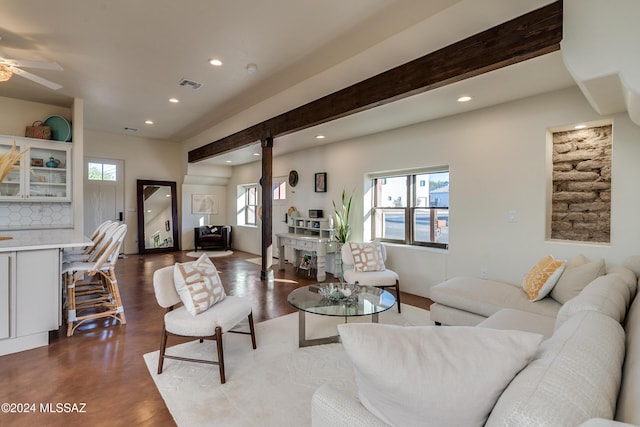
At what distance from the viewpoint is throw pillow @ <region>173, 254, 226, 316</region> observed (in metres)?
2.37

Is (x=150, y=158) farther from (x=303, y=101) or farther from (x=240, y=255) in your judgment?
(x=303, y=101)

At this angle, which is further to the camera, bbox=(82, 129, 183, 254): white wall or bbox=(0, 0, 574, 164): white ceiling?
bbox=(82, 129, 183, 254): white wall

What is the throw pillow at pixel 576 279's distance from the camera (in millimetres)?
2443

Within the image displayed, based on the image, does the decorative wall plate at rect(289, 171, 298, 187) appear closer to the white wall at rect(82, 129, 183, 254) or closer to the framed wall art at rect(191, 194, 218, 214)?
the framed wall art at rect(191, 194, 218, 214)

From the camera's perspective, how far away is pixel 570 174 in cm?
347

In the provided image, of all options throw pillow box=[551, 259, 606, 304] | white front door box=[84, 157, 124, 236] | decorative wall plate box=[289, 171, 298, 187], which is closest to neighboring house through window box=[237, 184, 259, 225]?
decorative wall plate box=[289, 171, 298, 187]

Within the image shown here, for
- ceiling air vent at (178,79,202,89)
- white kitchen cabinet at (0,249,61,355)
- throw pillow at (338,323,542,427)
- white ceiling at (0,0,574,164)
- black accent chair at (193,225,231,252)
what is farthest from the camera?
black accent chair at (193,225,231,252)

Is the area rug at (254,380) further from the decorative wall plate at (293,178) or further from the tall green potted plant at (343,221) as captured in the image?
the decorative wall plate at (293,178)

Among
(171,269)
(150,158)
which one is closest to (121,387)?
(171,269)

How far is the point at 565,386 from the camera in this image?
2.48 ft

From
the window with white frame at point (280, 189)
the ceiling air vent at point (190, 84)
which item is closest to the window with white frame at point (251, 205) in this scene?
the window with white frame at point (280, 189)

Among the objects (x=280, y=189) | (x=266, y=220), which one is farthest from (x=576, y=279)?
(x=280, y=189)

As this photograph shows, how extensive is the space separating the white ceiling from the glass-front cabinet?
0.77 metres

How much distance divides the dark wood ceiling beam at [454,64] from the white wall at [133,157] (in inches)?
216
